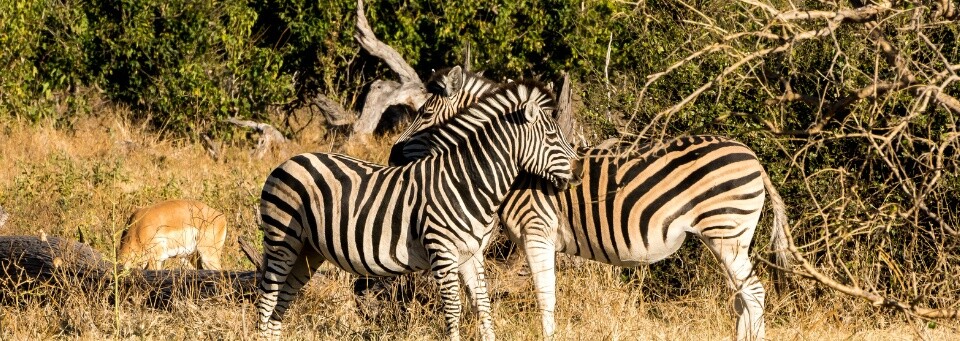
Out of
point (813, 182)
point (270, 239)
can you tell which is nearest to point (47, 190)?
point (270, 239)

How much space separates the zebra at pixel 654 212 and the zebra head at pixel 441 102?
4.20ft

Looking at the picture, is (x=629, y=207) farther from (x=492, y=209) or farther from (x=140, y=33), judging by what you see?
(x=140, y=33)

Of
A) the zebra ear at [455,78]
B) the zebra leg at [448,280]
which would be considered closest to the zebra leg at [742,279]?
the zebra leg at [448,280]

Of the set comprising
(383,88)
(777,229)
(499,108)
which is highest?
(499,108)

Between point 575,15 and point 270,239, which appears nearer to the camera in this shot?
point 270,239

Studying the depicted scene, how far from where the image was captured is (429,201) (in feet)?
23.4

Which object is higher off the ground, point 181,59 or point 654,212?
point 654,212

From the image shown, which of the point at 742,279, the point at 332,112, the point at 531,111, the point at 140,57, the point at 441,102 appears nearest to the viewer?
the point at 531,111

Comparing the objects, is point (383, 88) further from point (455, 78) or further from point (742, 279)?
point (742, 279)

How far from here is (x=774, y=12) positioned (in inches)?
186

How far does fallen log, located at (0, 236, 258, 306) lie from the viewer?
26.5 ft

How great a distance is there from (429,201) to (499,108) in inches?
27.6

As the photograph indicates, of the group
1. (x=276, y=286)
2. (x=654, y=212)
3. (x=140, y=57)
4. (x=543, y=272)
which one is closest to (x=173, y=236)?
(x=276, y=286)

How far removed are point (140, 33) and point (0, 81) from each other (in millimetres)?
1968
